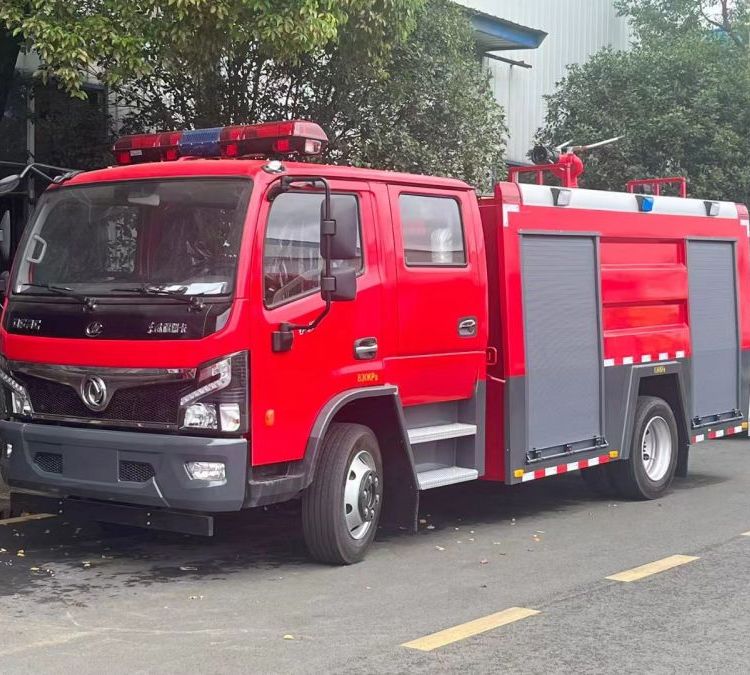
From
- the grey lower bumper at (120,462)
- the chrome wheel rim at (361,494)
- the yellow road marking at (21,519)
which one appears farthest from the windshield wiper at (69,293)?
the yellow road marking at (21,519)

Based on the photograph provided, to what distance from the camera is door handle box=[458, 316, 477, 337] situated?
28.2ft

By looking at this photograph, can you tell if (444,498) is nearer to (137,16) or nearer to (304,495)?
(304,495)

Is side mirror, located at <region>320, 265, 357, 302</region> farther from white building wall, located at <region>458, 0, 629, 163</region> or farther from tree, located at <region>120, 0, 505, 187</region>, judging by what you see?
white building wall, located at <region>458, 0, 629, 163</region>

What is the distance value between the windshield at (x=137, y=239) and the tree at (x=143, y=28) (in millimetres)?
3013

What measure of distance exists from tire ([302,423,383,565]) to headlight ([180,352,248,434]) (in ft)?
2.52

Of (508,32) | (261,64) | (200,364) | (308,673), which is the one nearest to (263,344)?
(200,364)

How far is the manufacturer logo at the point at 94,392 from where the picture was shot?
738 centimetres

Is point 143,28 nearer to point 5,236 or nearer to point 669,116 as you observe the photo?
point 5,236

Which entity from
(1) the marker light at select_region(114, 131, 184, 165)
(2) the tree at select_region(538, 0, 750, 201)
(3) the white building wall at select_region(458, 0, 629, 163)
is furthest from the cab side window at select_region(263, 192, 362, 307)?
(3) the white building wall at select_region(458, 0, 629, 163)

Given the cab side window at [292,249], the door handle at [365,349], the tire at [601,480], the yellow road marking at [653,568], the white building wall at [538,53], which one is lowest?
the yellow road marking at [653,568]

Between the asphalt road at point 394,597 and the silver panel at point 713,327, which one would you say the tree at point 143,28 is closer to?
the silver panel at point 713,327

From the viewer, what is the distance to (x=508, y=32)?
24.1 m

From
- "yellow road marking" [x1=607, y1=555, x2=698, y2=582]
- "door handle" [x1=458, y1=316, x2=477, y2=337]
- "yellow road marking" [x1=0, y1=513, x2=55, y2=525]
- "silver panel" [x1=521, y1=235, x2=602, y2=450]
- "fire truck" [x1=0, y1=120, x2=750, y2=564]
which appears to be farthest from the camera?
"silver panel" [x1=521, y1=235, x2=602, y2=450]

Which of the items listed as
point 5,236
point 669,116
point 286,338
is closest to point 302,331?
point 286,338
